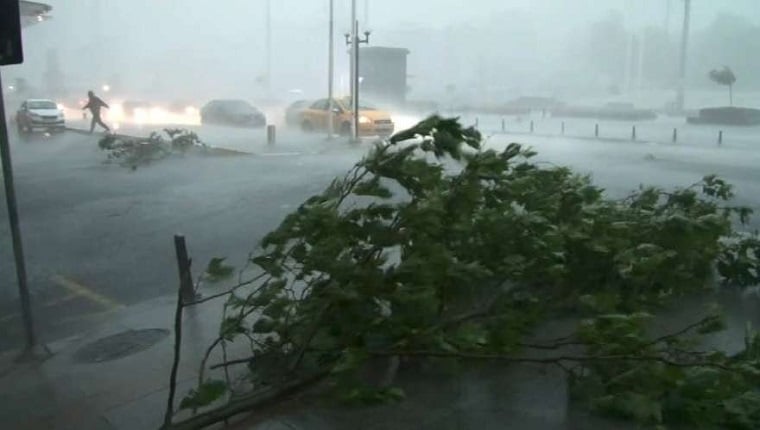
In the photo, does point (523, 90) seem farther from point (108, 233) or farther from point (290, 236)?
point (290, 236)

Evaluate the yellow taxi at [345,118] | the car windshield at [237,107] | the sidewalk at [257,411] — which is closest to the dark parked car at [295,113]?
the yellow taxi at [345,118]

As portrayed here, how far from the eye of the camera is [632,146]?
2267cm

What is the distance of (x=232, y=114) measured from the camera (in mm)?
33500

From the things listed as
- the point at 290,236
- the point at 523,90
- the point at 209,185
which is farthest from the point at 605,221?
the point at 523,90

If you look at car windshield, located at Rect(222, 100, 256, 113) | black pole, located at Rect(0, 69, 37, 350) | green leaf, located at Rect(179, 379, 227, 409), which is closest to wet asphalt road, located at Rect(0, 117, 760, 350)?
black pole, located at Rect(0, 69, 37, 350)

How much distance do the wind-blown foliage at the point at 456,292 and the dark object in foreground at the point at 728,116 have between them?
106ft

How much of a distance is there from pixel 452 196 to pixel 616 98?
44546mm

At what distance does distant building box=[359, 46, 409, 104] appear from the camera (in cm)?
3612

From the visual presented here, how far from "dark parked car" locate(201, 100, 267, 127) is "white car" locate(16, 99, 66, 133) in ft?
26.4

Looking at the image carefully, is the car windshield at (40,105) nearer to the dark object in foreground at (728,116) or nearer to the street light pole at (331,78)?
the street light pole at (331,78)

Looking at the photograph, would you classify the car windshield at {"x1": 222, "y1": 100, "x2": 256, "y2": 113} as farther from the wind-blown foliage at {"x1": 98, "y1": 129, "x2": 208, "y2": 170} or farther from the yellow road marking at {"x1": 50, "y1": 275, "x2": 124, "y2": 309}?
the yellow road marking at {"x1": 50, "y1": 275, "x2": 124, "y2": 309}

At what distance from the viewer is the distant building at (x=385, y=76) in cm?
A: 3612

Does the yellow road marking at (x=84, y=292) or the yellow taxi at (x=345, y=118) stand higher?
the yellow taxi at (x=345, y=118)

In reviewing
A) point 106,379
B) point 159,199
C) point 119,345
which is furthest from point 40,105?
point 106,379
